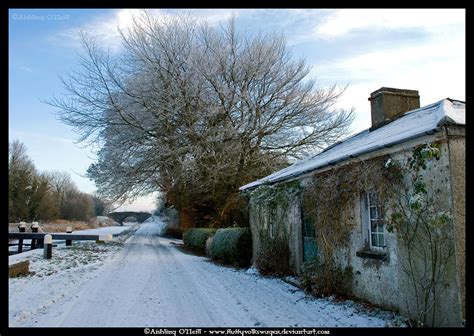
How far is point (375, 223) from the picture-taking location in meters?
7.44

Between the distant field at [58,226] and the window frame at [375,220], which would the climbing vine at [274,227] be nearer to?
the window frame at [375,220]

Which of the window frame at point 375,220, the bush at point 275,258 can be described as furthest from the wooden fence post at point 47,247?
the window frame at point 375,220

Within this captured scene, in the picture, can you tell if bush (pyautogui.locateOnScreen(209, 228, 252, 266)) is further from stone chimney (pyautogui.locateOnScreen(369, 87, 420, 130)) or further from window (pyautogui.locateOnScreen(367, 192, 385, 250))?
window (pyautogui.locateOnScreen(367, 192, 385, 250))

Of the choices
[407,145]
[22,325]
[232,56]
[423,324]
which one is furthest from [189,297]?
[232,56]

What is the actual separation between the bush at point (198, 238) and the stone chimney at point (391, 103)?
1091 cm

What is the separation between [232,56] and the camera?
2123 cm

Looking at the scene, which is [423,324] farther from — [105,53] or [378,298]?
[105,53]

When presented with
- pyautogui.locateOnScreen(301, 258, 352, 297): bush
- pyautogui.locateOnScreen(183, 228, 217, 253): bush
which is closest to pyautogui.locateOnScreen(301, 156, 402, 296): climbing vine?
pyautogui.locateOnScreen(301, 258, 352, 297): bush

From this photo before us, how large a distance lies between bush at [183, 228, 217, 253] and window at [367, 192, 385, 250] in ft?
37.9

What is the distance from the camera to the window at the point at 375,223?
7230 millimetres

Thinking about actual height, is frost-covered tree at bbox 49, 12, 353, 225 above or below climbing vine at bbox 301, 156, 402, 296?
above

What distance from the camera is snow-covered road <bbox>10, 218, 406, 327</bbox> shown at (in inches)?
241

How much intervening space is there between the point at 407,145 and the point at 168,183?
683 inches
